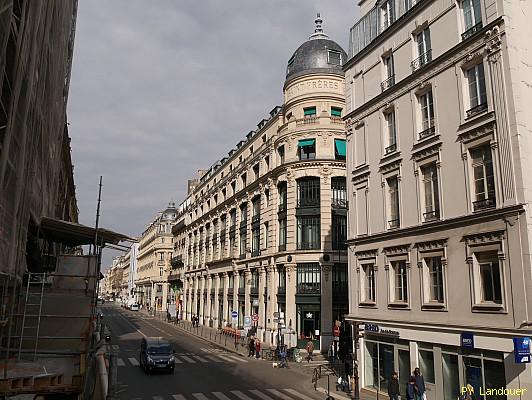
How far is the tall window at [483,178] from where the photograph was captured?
56.9ft

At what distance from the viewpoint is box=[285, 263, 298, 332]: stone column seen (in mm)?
40941

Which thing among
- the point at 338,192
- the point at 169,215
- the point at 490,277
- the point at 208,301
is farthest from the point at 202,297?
the point at 490,277

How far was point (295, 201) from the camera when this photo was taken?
43156 mm

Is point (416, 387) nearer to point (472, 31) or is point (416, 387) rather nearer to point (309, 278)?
point (472, 31)

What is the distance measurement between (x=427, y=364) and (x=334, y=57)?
1288 inches

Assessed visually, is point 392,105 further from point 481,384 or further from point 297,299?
point 297,299

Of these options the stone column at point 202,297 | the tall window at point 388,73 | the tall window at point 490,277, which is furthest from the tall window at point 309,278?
the stone column at point 202,297

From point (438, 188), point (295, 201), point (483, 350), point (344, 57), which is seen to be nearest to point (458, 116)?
point (438, 188)

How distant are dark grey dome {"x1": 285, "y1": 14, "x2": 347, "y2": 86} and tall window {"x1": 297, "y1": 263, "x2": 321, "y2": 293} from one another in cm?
1783

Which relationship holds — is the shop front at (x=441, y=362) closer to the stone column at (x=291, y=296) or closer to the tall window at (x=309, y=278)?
the tall window at (x=309, y=278)

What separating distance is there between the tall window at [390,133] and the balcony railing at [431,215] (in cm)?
406

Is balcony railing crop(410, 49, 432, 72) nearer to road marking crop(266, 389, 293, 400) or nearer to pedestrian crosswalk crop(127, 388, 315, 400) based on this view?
pedestrian crosswalk crop(127, 388, 315, 400)

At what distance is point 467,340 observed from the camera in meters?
17.5

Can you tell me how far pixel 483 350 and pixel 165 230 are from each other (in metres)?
101
